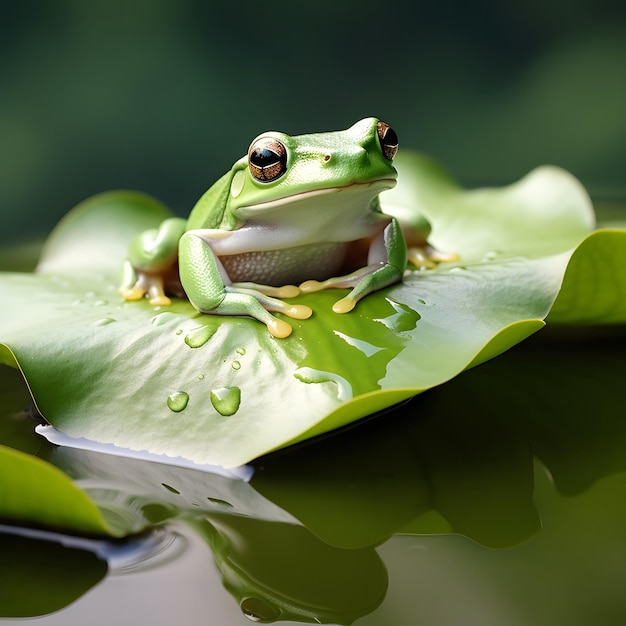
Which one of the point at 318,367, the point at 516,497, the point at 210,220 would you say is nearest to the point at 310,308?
the point at 318,367

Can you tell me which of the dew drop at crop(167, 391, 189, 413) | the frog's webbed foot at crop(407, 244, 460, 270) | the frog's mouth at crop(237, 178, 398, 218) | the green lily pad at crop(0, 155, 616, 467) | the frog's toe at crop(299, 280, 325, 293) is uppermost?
the frog's mouth at crop(237, 178, 398, 218)

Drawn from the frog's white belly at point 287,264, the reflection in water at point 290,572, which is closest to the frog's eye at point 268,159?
the frog's white belly at point 287,264

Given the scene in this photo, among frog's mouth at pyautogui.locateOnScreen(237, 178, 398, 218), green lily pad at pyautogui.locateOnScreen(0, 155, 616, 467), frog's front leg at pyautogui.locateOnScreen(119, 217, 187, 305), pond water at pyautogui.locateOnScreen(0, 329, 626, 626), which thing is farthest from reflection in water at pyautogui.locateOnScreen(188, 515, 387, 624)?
frog's front leg at pyautogui.locateOnScreen(119, 217, 187, 305)

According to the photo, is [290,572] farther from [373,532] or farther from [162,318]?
[162,318]

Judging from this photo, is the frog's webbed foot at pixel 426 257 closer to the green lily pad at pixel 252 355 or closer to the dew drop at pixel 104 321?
the green lily pad at pixel 252 355

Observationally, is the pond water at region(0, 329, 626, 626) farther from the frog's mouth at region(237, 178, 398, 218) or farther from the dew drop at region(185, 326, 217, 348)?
the frog's mouth at region(237, 178, 398, 218)

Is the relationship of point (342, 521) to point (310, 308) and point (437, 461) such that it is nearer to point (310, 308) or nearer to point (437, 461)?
point (437, 461)
